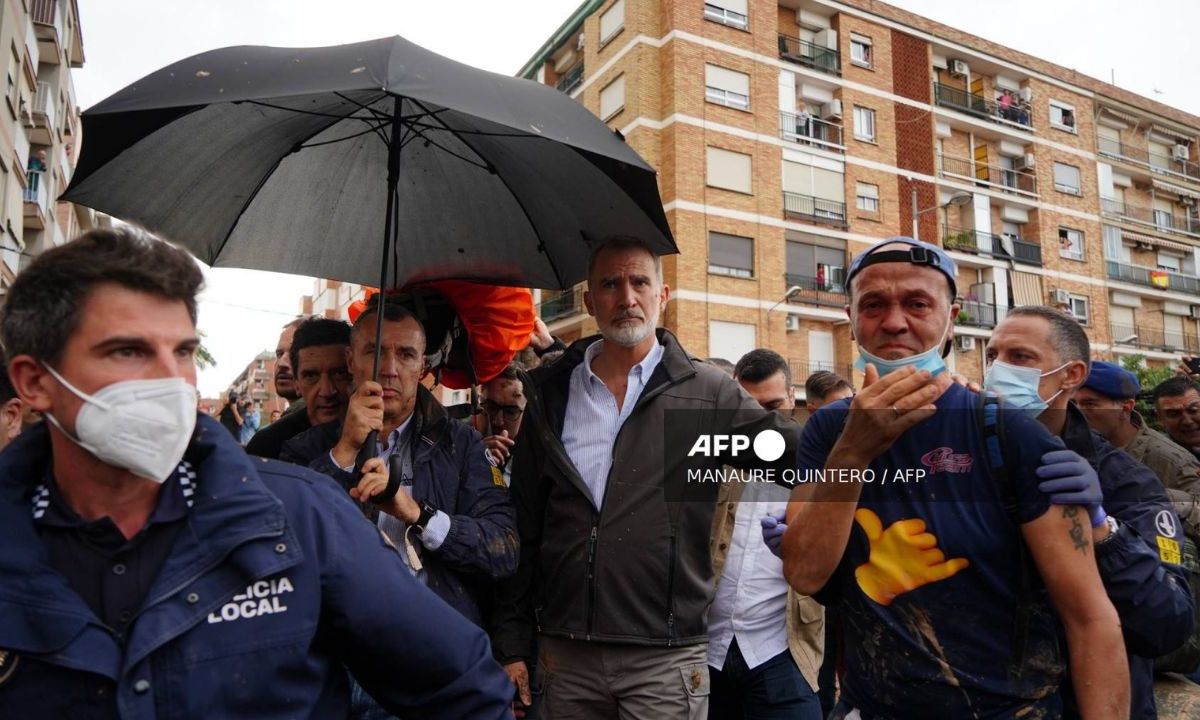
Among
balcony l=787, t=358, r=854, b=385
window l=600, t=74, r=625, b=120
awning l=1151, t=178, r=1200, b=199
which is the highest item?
awning l=1151, t=178, r=1200, b=199

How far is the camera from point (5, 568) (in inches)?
63.6

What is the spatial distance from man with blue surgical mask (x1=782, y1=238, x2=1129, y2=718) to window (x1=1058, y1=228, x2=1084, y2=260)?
125 feet

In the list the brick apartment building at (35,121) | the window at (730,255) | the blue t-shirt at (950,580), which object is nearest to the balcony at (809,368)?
the window at (730,255)

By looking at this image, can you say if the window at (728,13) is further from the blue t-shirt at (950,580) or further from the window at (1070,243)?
the blue t-shirt at (950,580)

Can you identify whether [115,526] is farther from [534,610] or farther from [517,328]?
[517,328]

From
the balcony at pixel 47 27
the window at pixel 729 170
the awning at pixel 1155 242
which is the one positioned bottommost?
the window at pixel 729 170

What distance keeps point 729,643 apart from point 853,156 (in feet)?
96.4

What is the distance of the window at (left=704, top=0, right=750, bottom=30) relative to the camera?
91.8 feet

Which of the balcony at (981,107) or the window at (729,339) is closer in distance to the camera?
the window at (729,339)

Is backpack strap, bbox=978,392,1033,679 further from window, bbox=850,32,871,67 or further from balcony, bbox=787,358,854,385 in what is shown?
window, bbox=850,32,871,67

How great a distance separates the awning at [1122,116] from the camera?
38375 millimetres

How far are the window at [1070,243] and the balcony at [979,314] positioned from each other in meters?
5.49

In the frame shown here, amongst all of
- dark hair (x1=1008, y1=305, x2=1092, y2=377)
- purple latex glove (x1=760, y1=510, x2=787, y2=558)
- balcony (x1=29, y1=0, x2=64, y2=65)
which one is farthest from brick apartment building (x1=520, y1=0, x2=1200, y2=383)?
purple latex glove (x1=760, y1=510, x2=787, y2=558)

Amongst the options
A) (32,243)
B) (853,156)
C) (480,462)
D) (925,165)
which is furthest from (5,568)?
(925,165)
